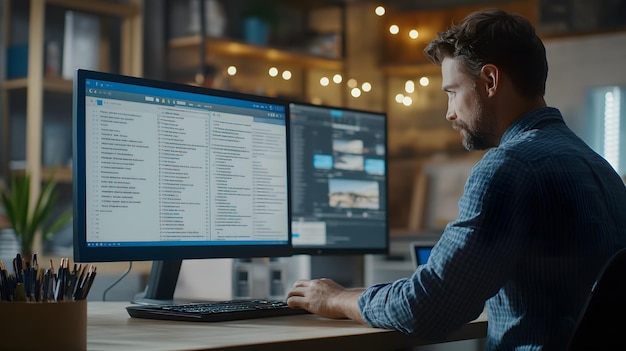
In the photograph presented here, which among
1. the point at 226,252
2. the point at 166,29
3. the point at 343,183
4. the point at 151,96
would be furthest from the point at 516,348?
the point at 166,29

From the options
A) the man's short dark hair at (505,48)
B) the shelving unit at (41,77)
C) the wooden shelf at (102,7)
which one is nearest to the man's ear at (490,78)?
the man's short dark hair at (505,48)

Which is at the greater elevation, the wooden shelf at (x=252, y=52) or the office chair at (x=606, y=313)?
the wooden shelf at (x=252, y=52)

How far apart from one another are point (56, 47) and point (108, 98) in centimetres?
286

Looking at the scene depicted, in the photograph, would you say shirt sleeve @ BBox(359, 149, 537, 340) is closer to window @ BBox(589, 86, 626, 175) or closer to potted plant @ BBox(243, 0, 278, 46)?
window @ BBox(589, 86, 626, 175)

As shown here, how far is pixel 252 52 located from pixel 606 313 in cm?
433

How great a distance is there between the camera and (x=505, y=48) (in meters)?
1.58

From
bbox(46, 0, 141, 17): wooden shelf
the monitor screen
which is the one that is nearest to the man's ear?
the monitor screen

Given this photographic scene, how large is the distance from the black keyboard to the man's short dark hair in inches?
22.8

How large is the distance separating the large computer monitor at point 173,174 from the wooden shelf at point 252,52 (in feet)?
9.92

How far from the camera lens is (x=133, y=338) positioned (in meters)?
1.33

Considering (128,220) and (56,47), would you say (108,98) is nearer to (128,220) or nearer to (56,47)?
(128,220)

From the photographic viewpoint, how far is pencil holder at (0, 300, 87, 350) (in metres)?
1.14

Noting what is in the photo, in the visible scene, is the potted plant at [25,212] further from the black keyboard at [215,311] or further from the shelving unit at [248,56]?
the black keyboard at [215,311]

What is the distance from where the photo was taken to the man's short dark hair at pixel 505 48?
1.58 meters
